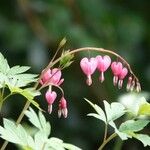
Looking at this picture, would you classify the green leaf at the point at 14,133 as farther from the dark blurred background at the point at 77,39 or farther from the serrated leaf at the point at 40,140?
the dark blurred background at the point at 77,39

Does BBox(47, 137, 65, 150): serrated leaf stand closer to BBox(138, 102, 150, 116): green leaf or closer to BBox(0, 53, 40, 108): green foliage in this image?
BBox(0, 53, 40, 108): green foliage

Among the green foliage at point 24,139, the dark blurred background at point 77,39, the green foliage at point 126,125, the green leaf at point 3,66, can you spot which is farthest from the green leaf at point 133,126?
the dark blurred background at point 77,39

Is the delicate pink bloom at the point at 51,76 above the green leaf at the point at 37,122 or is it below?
above

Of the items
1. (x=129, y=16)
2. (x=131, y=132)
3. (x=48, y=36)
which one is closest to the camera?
(x=131, y=132)

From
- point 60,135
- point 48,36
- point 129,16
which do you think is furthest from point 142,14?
point 60,135

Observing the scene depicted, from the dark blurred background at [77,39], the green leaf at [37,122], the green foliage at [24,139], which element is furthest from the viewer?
the dark blurred background at [77,39]

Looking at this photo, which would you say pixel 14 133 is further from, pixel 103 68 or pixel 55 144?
pixel 103 68

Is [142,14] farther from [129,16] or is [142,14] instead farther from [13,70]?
[13,70]

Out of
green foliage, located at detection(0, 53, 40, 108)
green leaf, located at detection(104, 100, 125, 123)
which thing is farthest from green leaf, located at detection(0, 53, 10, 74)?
green leaf, located at detection(104, 100, 125, 123)
